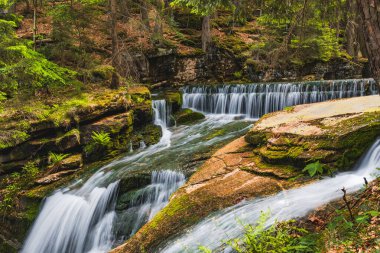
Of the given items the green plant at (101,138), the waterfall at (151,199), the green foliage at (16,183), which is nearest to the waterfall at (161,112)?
the green plant at (101,138)

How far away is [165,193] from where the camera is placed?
23.1ft

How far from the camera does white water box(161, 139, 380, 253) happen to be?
4.21 meters

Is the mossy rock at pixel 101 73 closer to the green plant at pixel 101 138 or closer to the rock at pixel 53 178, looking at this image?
the green plant at pixel 101 138

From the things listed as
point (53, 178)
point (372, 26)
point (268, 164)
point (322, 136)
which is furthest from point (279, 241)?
point (53, 178)

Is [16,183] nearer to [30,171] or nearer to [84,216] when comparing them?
[30,171]

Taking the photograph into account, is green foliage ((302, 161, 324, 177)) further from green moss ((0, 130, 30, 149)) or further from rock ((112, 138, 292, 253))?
green moss ((0, 130, 30, 149))

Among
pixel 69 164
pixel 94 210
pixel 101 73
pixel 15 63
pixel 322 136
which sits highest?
pixel 15 63

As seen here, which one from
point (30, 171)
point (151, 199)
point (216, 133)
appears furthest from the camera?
point (216, 133)

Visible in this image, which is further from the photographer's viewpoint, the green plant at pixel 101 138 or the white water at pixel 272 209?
the green plant at pixel 101 138

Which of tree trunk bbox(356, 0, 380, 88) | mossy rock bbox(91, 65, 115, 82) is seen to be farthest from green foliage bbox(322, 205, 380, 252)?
mossy rock bbox(91, 65, 115, 82)

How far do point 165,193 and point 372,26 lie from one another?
17.5 ft

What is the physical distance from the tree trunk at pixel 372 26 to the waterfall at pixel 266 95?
412 inches

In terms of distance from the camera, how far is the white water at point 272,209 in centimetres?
421

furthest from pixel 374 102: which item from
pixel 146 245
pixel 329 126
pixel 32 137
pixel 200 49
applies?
pixel 200 49
